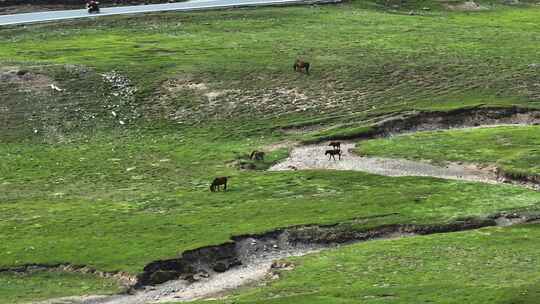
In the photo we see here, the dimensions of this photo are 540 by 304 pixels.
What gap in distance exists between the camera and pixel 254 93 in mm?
76625

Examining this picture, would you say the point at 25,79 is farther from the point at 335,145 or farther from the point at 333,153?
the point at 333,153

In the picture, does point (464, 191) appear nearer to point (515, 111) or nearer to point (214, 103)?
point (515, 111)

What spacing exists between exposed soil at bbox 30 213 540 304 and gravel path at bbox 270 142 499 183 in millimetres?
8238

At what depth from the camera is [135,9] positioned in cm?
9938

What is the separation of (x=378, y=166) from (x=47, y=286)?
897 inches

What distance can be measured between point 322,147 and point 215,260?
64.4ft

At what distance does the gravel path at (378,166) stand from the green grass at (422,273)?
34.8 ft

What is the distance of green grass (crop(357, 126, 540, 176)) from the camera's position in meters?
62.2

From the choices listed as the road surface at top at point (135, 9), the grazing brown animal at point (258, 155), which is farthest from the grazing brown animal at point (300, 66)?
the road surface at top at point (135, 9)

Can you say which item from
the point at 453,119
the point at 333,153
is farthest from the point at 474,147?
the point at 333,153

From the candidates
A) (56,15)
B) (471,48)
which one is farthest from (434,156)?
(56,15)

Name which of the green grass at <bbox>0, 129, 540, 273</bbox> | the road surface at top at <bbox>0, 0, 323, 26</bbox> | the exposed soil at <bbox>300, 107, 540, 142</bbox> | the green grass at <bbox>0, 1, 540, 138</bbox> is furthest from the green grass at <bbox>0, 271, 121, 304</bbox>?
the road surface at top at <bbox>0, 0, 323, 26</bbox>

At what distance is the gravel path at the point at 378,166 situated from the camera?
6147 cm

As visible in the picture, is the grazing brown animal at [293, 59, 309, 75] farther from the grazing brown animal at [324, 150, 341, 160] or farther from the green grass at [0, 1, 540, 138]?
the grazing brown animal at [324, 150, 341, 160]
